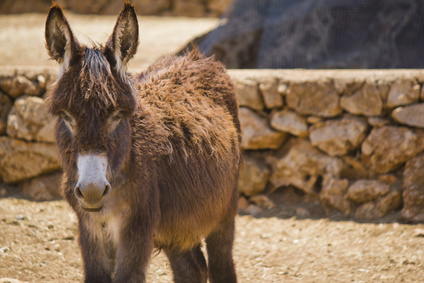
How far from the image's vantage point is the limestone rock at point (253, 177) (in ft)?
18.0

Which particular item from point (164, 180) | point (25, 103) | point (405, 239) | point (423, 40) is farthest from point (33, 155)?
point (423, 40)

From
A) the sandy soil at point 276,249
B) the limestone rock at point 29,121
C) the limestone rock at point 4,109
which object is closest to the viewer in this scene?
the sandy soil at point 276,249

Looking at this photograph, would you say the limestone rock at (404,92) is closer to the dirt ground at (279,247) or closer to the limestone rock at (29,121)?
the dirt ground at (279,247)

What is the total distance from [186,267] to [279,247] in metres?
1.39

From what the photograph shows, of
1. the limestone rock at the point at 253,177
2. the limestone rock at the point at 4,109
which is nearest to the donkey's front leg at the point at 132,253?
the limestone rock at the point at 253,177

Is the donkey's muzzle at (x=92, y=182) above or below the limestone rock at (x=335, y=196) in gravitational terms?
above

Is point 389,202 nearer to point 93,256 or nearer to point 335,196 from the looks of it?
point 335,196

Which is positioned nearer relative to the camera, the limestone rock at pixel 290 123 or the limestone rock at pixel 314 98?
the limestone rock at pixel 314 98

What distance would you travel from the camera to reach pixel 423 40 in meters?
6.17

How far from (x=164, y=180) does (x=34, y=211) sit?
255cm

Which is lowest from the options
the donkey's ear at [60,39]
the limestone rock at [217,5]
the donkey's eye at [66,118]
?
the donkey's eye at [66,118]

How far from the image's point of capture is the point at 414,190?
4.76m

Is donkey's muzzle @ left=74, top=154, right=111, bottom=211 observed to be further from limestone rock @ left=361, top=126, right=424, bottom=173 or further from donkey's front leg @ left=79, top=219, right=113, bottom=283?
limestone rock @ left=361, top=126, right=424, bottom=173

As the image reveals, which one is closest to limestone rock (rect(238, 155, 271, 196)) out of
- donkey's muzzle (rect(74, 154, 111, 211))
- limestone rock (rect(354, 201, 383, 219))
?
limestone rock (rect(354, 201, 383, 219))
